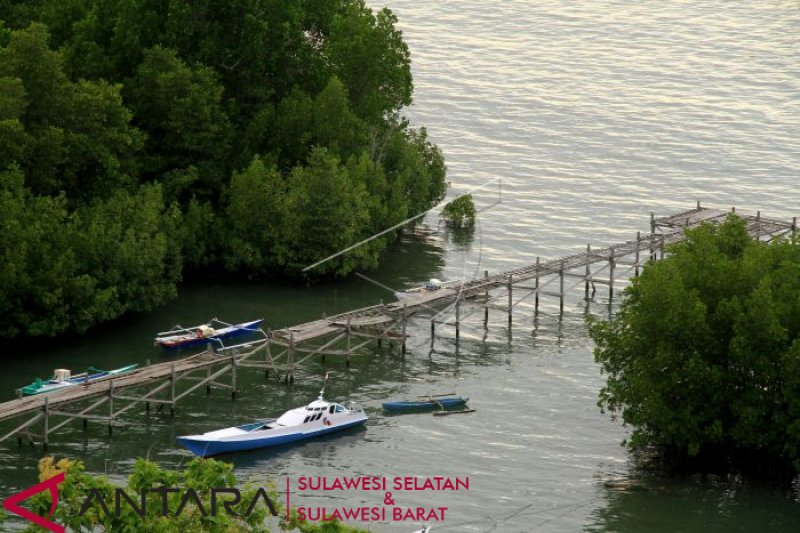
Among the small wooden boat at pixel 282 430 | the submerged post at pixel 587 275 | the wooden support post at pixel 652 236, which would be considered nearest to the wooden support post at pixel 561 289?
the submerged post at pixel 587 275

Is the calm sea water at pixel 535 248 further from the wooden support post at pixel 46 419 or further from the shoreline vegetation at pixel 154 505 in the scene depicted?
the shoreline vegetation at pixel 154 505

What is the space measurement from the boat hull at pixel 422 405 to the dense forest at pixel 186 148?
17.0 meters

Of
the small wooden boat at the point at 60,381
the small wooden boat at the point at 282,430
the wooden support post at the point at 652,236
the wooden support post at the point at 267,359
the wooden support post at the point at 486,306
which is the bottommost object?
the small wooden boat at the point at 282,430

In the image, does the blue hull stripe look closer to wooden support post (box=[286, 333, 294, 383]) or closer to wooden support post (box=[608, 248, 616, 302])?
wooden support post (box=[286, 333, 294, 383])

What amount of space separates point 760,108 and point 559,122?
16.2m

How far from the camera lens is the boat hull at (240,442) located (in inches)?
3482

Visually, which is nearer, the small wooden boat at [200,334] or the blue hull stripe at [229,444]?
the blue hull stripe at [229,444]

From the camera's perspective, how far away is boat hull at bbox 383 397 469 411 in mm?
95188

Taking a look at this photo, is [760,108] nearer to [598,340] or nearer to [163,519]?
[598,340]

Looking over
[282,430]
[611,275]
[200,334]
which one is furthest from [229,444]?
[611,275]

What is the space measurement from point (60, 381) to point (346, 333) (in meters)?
14.9

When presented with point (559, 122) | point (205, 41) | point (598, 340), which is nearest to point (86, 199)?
point (205, 41)

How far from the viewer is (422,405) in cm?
9519

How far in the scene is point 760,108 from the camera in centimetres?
15512
